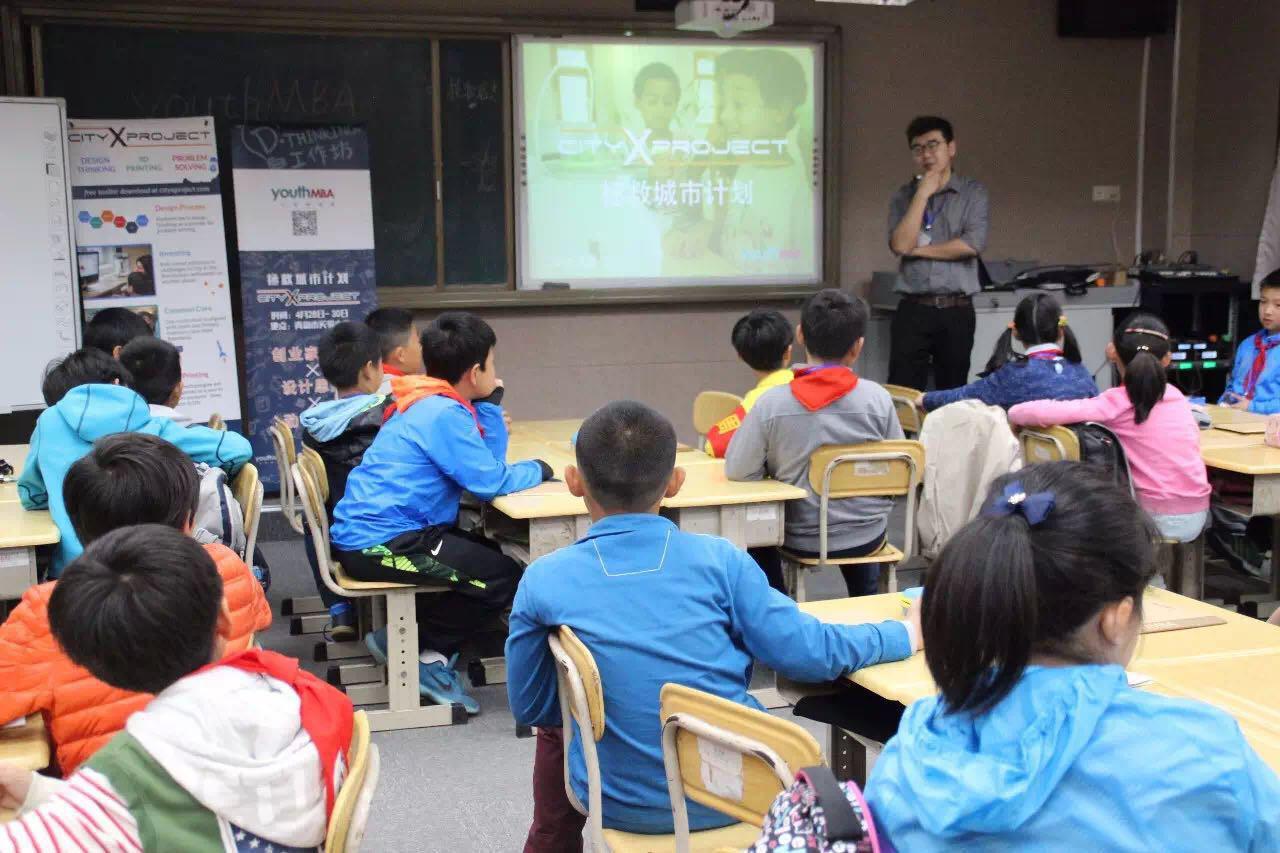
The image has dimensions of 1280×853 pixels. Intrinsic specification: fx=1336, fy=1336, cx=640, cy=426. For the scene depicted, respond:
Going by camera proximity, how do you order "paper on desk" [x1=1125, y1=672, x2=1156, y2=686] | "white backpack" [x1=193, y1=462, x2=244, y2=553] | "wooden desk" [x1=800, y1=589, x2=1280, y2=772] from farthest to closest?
"white backpack" [x1=193, y1=462, x2=244, y2=553] → "paper on desk" [x1=1125, y1=672, x2=1156, y2=686] → "wooden desk" [x1=800, y1=589, x2=1280, y2=772]

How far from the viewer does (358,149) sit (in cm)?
621

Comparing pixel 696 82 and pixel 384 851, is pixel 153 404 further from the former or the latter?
pixel 696 82

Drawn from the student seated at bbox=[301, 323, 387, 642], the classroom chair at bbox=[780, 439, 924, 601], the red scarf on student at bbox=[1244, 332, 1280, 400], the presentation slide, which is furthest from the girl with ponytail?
the presentation slide

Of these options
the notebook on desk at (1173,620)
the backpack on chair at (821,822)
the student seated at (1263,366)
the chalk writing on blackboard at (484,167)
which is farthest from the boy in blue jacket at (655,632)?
the chalk writing on blackboard at (484,167)

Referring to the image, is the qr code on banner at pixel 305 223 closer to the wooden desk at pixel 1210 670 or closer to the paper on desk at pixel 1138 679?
the wooden desk at pixel 1210 670

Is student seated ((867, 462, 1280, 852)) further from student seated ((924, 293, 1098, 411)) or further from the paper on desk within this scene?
student seated ((924, 293, 1098, 411))

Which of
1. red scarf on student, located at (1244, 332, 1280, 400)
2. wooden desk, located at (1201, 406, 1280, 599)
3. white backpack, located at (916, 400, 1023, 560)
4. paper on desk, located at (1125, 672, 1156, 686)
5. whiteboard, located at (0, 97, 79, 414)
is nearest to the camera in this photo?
Answer: paper on desk, located at (1125, 672, 1156, 686)

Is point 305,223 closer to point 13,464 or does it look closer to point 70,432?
point 13,464

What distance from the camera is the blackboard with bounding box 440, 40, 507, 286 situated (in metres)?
6.58

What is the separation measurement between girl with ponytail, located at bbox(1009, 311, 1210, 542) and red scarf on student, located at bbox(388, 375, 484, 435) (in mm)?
1958

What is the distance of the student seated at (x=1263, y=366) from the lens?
16.8ft

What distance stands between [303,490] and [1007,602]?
2.79m

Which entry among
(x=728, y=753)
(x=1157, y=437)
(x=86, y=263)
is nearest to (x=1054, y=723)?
(x=728, y=753)

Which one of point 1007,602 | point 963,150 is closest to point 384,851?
point 1007,602
